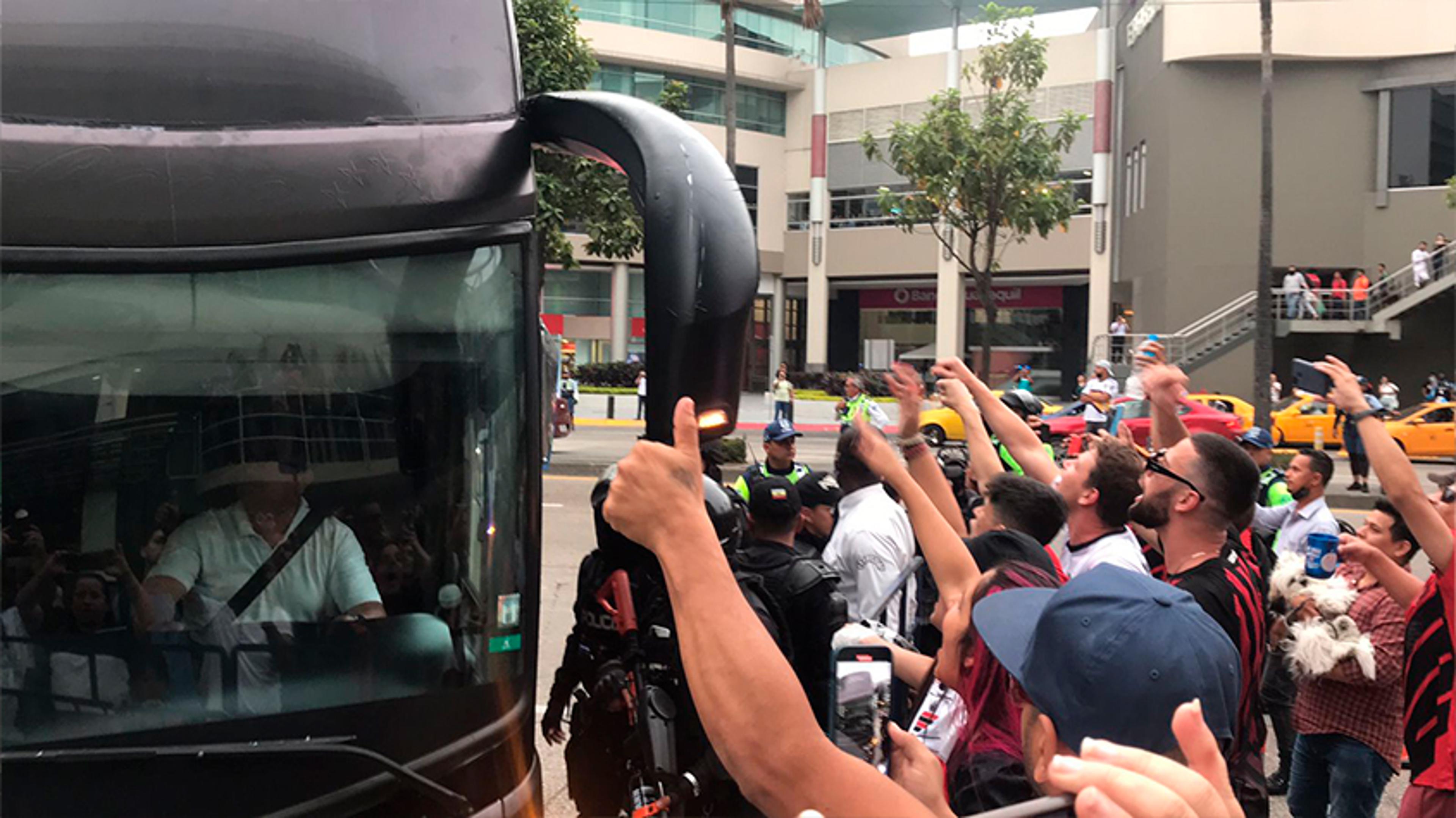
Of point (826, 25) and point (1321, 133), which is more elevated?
point (826, 25)

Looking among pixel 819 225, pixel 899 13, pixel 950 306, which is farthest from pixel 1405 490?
pixel 819 225

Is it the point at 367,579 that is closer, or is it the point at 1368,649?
the point at 367,579

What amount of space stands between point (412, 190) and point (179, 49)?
622 millimetres

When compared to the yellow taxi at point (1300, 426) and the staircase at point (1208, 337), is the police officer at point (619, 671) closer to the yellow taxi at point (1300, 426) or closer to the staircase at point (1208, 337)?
the yellow taxi at point (1300, 426)

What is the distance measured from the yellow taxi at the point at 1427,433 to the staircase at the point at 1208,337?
360 inches

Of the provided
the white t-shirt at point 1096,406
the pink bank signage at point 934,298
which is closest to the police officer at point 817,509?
the white t-shirt at point 1096,406

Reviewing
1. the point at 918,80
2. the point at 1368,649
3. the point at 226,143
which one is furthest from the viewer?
the point at 918,80

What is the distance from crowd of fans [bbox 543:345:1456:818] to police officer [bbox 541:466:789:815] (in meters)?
0.02

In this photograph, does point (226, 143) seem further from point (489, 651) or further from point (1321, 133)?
point (1321, 133)

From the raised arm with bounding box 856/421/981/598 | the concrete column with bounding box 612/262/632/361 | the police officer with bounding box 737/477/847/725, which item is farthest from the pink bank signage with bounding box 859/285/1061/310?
the raised arm with bounding box 856/421/981/598

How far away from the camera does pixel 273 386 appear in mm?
2934

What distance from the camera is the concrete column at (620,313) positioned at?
4991 centimetres

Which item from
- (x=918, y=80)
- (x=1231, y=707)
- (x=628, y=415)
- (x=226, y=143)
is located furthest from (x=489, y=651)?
(x=918, y=80)

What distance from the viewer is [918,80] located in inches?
1829
